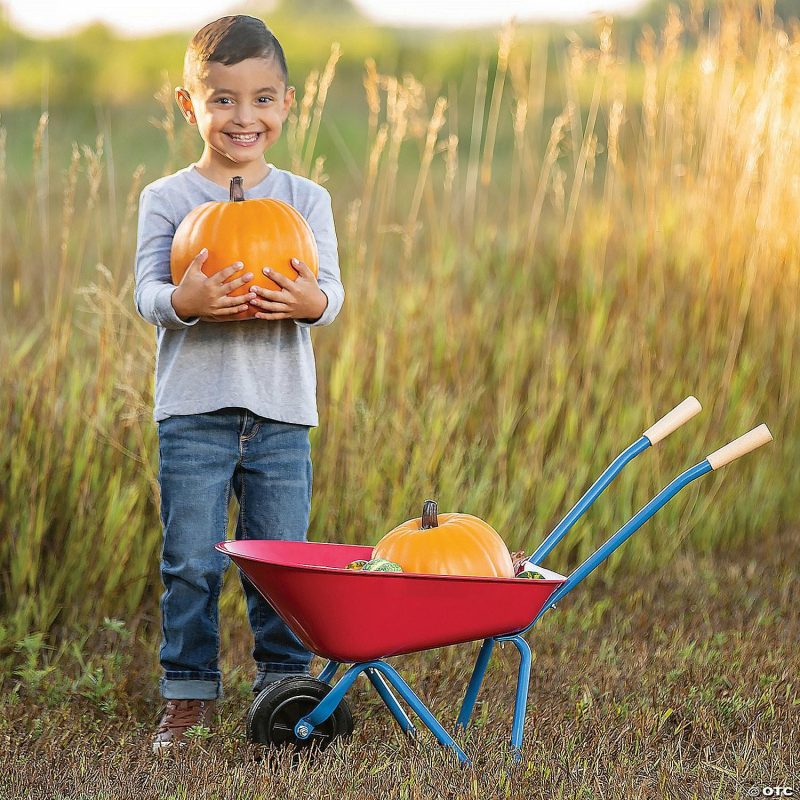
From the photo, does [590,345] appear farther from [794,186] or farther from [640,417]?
[794,186]

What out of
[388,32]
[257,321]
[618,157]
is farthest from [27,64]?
[257,321]

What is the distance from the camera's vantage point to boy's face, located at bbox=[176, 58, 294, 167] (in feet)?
8.73

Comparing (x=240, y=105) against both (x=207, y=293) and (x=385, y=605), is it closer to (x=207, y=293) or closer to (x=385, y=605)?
(x=207, y=293)

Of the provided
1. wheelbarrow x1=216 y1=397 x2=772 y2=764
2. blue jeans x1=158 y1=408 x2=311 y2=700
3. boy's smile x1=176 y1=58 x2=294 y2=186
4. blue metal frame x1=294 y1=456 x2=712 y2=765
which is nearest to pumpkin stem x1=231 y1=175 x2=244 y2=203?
boy's smile x1=176 y1=58 x2=294 y2=186

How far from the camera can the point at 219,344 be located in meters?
2.74

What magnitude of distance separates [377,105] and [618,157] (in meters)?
1.34

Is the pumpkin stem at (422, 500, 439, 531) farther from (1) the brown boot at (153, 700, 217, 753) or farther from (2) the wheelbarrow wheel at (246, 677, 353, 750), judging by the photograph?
(1) the brown boot at (153, 700, 217, 753)

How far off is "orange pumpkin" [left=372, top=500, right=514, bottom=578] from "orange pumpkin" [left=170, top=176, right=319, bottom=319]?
1.99 feet

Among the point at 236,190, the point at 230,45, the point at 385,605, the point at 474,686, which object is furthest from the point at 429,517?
the point at 230,45

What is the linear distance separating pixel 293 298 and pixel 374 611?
726mm

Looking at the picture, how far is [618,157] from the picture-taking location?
17.0 feet

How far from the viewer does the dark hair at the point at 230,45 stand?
2.65 metres

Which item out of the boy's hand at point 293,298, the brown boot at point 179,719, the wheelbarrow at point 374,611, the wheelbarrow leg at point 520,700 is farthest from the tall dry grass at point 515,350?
the wheelbarrow leg at point 520,700

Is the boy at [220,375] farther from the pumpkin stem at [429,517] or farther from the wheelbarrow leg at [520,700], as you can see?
the wheelbarrow leg at [520,700]
